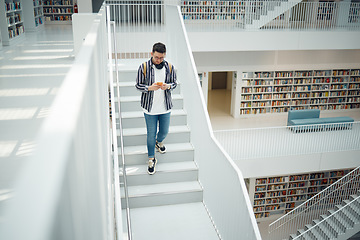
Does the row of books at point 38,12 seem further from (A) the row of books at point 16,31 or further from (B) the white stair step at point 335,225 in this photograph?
(B) the white stair step at point 335,225

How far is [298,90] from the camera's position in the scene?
42.0ft

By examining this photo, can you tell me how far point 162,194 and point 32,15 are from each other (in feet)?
30.6

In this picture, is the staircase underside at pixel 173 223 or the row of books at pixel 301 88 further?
the row of books at pixel 301 88

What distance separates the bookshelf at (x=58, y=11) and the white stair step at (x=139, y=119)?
10.1m

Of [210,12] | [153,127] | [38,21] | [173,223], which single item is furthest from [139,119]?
[38,21]

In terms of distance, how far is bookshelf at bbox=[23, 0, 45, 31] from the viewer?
1107 centimetres

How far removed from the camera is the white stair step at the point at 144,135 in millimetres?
4496

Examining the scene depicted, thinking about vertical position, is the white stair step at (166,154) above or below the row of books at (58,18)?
below

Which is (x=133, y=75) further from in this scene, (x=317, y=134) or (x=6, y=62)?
(x=317, y=134)

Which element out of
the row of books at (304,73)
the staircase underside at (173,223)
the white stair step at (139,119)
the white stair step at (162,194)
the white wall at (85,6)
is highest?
the white wall at (85,6)

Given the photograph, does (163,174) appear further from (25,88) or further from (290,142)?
(290,142)

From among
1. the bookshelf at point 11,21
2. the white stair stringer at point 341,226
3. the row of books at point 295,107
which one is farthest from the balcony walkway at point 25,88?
the white stair stringer at point 341,226

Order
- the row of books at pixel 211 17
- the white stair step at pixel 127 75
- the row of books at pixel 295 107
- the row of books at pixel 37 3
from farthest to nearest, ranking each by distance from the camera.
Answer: the row of books at pixel 211 17 < the row of books at pixel 295 107 < the row of books at pixel 37 3 < the white stair step at pixel 127 75

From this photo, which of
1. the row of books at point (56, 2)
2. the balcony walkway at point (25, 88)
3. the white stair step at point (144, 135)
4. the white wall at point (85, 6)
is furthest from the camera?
the row of books at point (56, 2)
